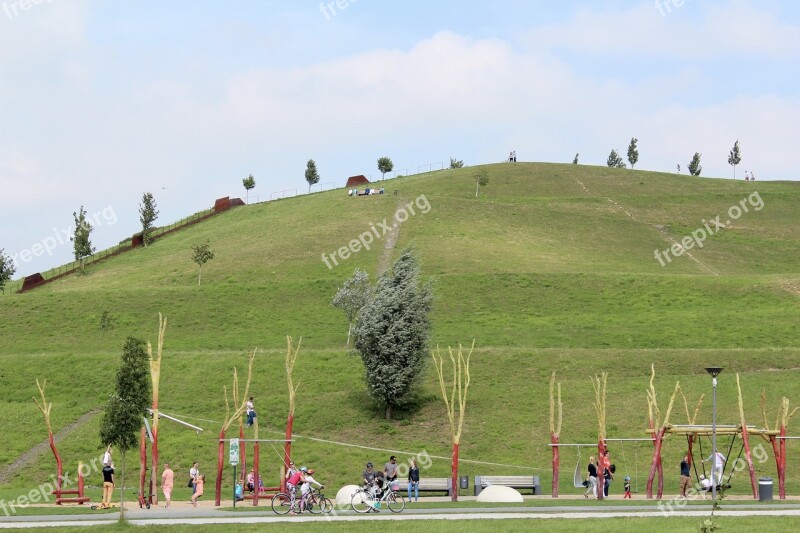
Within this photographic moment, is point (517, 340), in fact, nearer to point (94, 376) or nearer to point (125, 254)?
point (94, 376)

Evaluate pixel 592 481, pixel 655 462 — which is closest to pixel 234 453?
pixel 592 481

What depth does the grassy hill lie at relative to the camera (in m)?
54.2

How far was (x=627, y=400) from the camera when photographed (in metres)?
56.6

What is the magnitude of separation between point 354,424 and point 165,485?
777 inches

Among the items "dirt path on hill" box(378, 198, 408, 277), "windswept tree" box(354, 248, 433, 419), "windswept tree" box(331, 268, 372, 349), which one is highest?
"dirt path on hill" box(378, 198, 408, 277)

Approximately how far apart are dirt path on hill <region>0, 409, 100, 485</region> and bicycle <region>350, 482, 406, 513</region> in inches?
790

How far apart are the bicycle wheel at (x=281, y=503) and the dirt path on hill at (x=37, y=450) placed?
18133mm

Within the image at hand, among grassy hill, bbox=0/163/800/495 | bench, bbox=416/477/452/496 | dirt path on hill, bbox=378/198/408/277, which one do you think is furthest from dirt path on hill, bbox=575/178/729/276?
bench, bbox=416/477/452/496

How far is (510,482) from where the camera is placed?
4041 cm

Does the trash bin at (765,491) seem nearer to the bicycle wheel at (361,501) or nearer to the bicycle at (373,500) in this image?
the bicycle at (373,500)

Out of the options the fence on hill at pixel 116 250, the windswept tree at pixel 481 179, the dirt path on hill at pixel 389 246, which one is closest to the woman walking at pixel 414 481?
the dirt path on hill at pixel 389 246

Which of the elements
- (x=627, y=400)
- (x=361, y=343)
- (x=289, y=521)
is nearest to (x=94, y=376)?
(x=361, y=343)

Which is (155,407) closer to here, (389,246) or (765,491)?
(765,491)

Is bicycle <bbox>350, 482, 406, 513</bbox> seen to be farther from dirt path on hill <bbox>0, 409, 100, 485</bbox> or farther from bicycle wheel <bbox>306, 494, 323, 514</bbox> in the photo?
dirt path on hill <bbox>0, 409, 100, 485</bbox>
